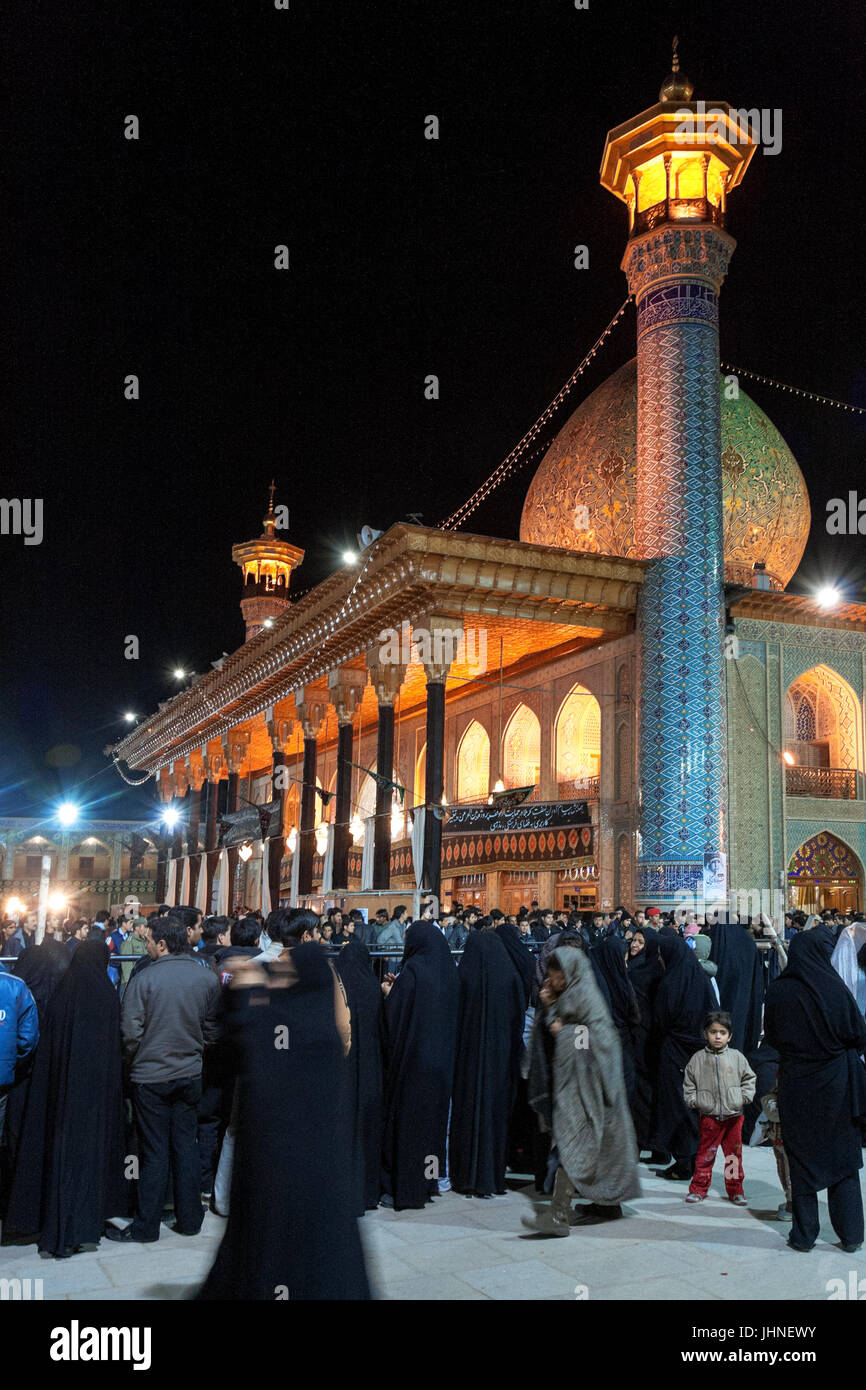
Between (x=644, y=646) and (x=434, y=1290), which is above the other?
(x=644, y=646)

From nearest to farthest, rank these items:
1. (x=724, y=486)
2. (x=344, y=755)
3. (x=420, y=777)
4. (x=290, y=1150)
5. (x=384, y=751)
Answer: (x=290, y=1150), (x=384, y=751), (x=724, y=486), (x=344, y=755), (x=420, y=777)

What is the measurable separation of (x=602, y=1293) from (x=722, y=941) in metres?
4.92

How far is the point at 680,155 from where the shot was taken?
1942 cm

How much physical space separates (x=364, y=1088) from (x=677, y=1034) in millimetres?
2188

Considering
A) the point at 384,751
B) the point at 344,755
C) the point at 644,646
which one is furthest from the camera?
the point at 344,755

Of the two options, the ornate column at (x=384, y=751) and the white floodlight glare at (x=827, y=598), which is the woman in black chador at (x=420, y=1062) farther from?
the white floodlight glare at (x=827, y=598)

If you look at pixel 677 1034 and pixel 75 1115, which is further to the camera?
pixel 677 1034

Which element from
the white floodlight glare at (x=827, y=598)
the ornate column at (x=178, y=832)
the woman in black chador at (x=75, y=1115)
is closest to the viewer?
the woman in black chador at (x=75, y=1115)

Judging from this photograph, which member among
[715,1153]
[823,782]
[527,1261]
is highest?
[823,782]

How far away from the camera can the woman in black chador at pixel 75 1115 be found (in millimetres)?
5652

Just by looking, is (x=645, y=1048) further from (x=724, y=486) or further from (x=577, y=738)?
(x=724, y=486)

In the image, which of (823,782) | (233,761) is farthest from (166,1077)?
(233,761)

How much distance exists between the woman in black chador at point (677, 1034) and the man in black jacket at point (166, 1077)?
3127 millimetres

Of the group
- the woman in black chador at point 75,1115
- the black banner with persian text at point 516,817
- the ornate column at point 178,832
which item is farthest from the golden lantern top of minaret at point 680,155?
the ornate column at point 178,832
